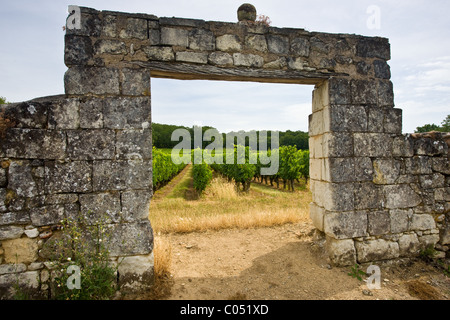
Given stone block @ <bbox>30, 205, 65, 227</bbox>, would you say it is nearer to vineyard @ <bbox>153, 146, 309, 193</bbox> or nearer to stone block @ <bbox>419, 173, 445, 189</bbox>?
stone block @ <bbox>419, 173, 445, 189</bbox>

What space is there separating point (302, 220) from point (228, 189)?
5.02 m

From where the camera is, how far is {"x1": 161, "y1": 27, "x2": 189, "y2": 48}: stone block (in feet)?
11.4

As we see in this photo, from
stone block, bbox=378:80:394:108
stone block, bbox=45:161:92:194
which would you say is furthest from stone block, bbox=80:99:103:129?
stone block, bbox=378:80:394:108

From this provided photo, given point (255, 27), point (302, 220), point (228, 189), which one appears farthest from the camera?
point (228, 189)

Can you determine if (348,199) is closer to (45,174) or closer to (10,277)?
(45,174)

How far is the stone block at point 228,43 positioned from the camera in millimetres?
3639

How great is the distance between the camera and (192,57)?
353 centimetres

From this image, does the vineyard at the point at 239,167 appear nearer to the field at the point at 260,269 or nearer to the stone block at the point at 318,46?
the field at the point at 260,269

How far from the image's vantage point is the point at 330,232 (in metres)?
3.94

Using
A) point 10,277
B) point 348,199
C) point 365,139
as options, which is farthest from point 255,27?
point 10,277

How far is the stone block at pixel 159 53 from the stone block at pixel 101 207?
1.85 metres

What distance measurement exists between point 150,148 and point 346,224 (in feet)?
10.1

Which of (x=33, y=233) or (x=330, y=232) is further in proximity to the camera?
(x=330, y=232)

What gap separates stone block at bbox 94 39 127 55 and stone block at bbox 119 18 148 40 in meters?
0.11
